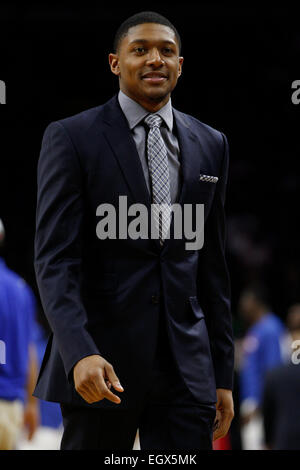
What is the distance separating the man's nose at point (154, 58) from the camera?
8.35 ft

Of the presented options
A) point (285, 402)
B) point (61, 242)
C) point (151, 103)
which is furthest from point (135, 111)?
point (285, 402)

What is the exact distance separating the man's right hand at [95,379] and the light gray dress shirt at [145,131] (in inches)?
21.0

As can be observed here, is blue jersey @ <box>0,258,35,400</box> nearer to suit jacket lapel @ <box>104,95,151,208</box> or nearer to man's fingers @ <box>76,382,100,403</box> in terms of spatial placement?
suit jacket lapel @ <box>104,95,151,208</box>

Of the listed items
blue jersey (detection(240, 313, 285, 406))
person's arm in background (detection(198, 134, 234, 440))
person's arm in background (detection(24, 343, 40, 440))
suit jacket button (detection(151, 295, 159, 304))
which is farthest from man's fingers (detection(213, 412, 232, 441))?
blue jersey (detection(240, 313, 285, 406))

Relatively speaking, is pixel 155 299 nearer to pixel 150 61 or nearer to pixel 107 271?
pixel 107 271

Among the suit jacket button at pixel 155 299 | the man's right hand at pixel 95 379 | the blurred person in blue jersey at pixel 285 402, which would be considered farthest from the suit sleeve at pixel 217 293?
the blurred person in blue jersey at pixel 285 402

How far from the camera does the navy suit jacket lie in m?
2.46

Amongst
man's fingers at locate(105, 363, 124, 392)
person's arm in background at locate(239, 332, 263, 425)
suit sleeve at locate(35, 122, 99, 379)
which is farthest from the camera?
person's arm in background at locate(239, 332, 263, 425)

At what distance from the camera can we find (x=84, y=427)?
2.47 meters

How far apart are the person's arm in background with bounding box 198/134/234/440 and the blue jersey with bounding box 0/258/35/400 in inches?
82.9

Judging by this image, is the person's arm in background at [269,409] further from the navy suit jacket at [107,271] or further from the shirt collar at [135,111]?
the shirt collar at [135,111]

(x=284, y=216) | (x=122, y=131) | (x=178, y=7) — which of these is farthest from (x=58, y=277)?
(x=284, y=216)

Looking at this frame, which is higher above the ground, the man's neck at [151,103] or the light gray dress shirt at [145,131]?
the man's neck at [151,103]

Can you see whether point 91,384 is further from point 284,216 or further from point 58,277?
point 284,216
